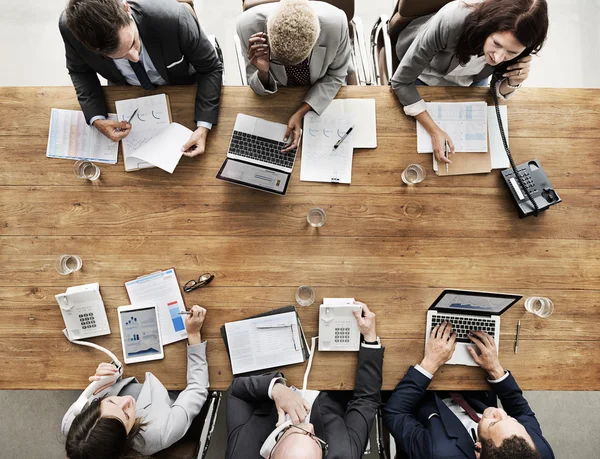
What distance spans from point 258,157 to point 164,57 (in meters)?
0.57

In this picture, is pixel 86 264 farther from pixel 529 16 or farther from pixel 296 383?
pixel 529 16

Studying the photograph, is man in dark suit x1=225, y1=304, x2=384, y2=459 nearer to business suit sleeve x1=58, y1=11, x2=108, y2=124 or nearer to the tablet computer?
the tablet computer

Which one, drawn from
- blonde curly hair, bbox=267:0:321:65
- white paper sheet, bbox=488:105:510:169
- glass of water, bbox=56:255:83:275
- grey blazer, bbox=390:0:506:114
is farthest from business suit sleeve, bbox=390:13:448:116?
glass of water, bbox=56:255:83:275

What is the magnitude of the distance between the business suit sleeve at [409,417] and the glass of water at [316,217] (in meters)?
0.71

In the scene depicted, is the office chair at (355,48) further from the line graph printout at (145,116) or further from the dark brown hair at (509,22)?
the dark brown hair at (509,22)

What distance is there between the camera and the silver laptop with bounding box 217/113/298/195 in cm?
175

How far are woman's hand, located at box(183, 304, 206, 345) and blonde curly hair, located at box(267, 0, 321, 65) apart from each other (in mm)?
1042

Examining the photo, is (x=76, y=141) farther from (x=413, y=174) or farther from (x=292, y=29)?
(x=413, y=174)

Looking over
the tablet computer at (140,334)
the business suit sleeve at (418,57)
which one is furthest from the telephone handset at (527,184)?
the tablet computer at (140,334)

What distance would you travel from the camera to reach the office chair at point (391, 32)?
6.06 ft

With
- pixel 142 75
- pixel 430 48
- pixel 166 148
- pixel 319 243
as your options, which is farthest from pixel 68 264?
pixel 430 48

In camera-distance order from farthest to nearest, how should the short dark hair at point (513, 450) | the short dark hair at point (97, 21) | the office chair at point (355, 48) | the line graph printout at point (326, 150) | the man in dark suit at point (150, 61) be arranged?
1. the office chair at point (355, 48)
2. the line graph printout at point (326, 150)
3. the man in dark suit at point (150, 61)
4. the short dark hair at point (513, 450)
5. the short dark hair at point (97, 21)

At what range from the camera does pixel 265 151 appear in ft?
5.84

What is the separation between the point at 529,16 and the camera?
4.86 feet
